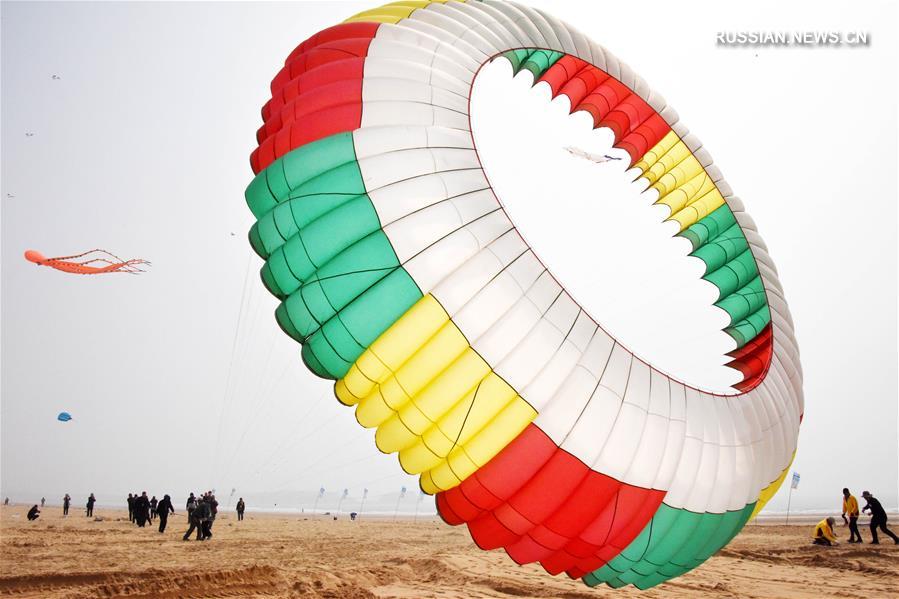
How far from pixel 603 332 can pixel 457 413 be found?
1.57 meters

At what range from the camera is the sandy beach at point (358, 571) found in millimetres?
6727

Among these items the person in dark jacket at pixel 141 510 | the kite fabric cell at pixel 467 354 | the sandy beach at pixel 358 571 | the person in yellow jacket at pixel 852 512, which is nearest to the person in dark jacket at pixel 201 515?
the sandy beach at pixel 358 571

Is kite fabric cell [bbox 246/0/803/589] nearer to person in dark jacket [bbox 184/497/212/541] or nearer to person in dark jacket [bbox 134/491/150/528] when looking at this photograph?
person in dark jacket [bbox 184/497/212/541]

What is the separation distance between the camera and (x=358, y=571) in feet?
26.2

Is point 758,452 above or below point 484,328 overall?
below

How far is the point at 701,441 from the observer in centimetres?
554

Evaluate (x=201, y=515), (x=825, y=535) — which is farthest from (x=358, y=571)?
(x=825, y=535)

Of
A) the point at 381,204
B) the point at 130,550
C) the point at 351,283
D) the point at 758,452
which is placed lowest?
the point at 130,550

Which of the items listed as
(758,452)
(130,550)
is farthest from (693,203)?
(130,550)

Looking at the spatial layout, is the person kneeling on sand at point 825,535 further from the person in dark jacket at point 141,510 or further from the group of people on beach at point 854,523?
the person in dark jacket at point 141,510

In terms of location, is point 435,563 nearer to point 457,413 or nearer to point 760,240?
point 457,413

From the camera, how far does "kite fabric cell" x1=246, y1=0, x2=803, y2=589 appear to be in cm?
530

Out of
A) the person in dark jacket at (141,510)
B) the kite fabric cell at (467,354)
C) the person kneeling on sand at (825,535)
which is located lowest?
the person in dark jacket at (141,510)

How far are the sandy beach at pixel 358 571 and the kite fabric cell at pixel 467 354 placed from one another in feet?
6.53
